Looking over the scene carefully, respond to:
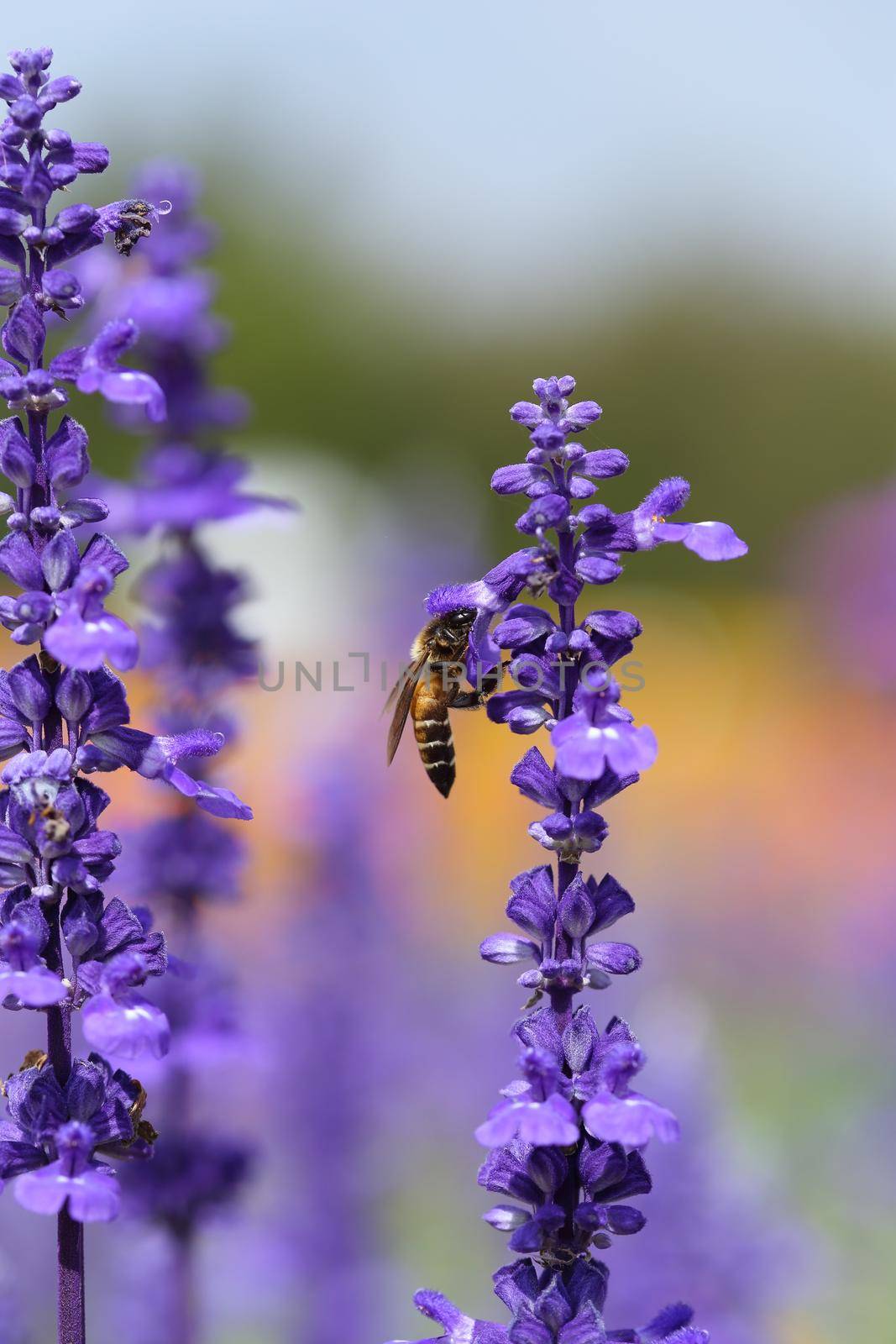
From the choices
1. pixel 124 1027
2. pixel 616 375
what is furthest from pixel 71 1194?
pixel 616 375

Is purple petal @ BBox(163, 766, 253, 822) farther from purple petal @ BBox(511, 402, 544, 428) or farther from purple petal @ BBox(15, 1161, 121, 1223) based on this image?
purple petal @ BBox(511, 402, 544, 428)

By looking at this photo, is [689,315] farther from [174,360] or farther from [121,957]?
[121,957]

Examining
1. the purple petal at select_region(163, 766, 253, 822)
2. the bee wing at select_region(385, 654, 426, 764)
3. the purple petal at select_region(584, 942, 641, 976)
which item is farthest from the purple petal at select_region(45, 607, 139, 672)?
the bee wing at select_region(385, 654, 426, 764)

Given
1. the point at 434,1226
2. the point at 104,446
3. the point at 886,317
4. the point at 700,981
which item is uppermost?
the point at 886,317

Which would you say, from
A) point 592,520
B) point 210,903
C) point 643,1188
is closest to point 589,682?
point 592,520

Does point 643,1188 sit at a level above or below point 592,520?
below

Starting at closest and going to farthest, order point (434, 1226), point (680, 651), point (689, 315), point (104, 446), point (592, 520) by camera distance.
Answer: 1. point (592, 520)
2. point (434, 1226)
3. point (680, 651)
4. point (104, 446)
5. point (689, 315)
